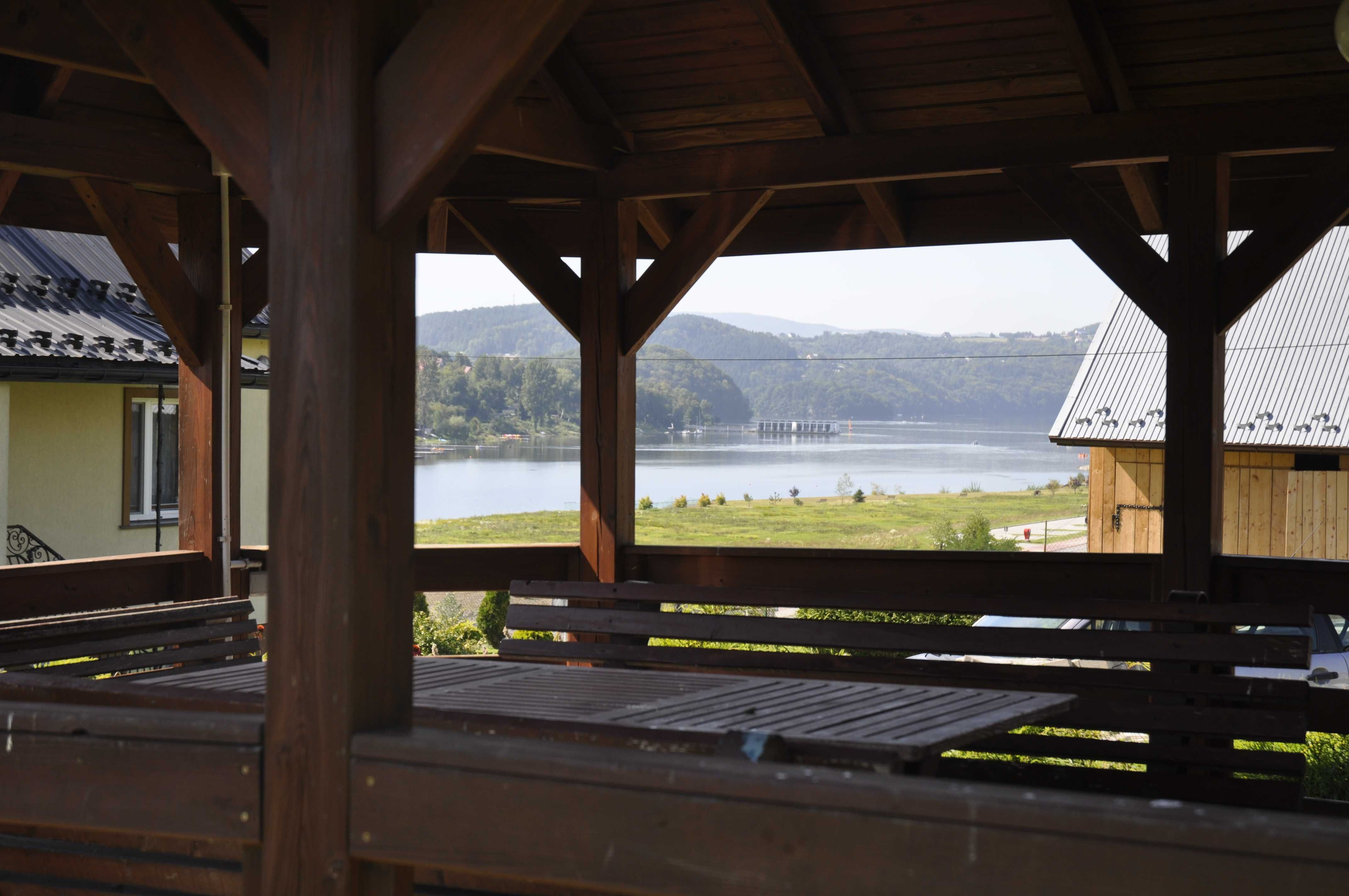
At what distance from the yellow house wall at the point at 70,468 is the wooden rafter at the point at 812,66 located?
8.23 meters

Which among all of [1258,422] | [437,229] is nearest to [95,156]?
[437,229]

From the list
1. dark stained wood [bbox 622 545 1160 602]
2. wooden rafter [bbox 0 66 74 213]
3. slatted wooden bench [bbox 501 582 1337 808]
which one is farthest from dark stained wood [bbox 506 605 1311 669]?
wooden rafter [bbox 0 66 74 213]

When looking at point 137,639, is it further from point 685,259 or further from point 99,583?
point 685,259

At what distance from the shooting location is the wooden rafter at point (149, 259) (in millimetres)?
4723

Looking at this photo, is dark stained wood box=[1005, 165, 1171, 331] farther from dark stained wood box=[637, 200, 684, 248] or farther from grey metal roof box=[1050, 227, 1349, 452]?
grey metal roof box=[1050, 227, 1349, 452]

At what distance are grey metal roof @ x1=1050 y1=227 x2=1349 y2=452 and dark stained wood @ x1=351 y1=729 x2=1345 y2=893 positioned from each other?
1504 cm

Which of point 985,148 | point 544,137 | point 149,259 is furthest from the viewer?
point 149,259

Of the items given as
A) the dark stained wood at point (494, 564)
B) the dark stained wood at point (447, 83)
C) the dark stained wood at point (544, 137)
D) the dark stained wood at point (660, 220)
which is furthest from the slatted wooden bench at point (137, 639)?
the dark stained wood at point (660, 220)

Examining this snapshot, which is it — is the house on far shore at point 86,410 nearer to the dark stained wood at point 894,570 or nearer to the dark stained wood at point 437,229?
the dark stained wood at point 437,229

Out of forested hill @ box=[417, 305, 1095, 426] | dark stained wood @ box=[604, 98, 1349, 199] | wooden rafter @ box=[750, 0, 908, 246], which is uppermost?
forested hill @ box=[417, 305, 1095, 426]

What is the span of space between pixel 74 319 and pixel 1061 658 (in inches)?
358

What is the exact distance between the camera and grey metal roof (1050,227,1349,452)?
1631 cm

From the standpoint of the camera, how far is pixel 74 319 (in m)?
10.2

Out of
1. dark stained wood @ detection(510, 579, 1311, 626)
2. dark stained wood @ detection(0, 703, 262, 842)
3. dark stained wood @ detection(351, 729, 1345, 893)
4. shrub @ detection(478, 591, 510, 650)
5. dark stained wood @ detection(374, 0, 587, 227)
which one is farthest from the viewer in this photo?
shrub @ detection(478, 591, 510, 650)
